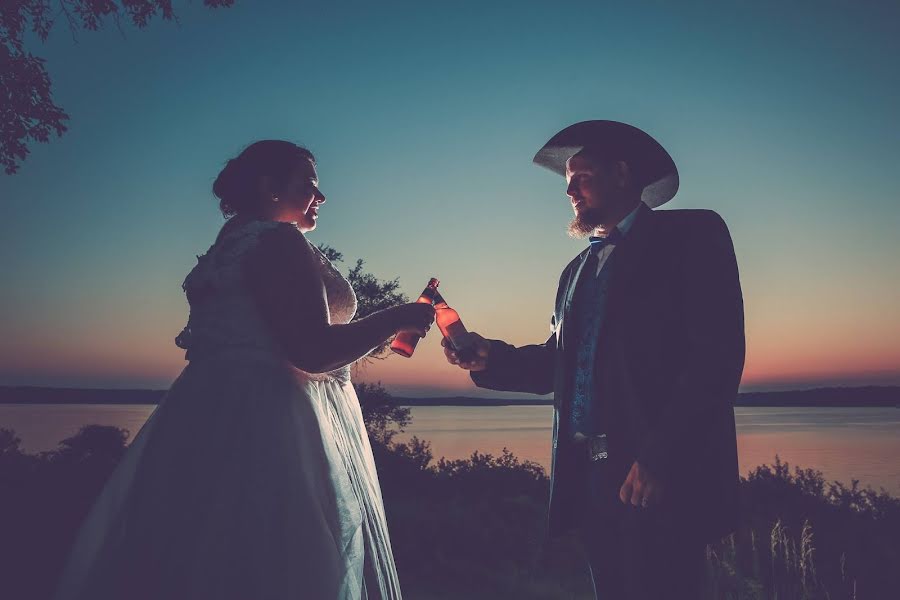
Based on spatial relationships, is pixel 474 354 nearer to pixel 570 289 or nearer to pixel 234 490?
pixel 570 289

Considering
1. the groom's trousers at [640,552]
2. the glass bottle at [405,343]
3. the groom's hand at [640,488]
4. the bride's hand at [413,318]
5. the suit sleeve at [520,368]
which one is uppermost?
the bride's hand at [413,318]

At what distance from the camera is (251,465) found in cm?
215

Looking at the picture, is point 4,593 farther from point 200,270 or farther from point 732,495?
point 732,495

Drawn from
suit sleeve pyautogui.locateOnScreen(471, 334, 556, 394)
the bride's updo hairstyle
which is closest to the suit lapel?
suit sleeve pyautogui.locateOnScreen(471, 334, 556, 394)

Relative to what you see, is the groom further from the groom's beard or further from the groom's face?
the groom's beard

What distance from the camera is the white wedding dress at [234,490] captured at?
2029 mm

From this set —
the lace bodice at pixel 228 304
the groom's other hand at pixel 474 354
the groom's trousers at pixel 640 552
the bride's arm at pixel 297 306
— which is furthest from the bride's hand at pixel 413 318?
the groom's trousers at pixel 640 552

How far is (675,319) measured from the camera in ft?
7.48

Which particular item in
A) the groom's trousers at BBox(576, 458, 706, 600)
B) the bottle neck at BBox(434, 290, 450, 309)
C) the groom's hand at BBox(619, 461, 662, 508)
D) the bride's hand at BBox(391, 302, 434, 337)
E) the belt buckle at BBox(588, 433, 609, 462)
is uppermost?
the bottle neck at BBox(434, 290, 450, 309)

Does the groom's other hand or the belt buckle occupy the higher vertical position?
the groom's other hand

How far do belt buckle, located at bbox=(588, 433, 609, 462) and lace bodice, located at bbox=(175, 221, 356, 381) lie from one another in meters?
1.21

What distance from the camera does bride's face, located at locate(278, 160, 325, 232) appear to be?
9.08 feet

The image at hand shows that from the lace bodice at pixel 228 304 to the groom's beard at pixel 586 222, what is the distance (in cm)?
135

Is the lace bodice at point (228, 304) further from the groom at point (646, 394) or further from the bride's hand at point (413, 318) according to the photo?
the groom at point (646, 394)
